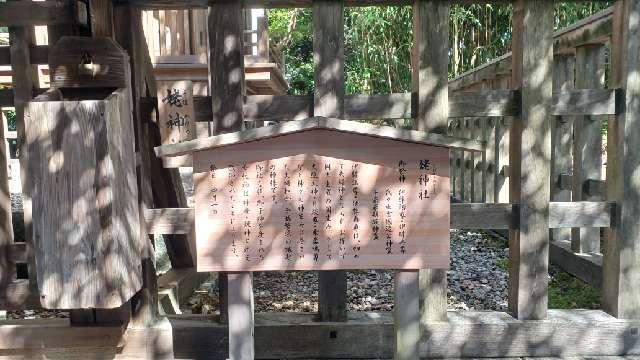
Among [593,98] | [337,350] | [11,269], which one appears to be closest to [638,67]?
[593,98]

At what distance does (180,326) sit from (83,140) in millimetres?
1442

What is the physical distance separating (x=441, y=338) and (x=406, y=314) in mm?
803

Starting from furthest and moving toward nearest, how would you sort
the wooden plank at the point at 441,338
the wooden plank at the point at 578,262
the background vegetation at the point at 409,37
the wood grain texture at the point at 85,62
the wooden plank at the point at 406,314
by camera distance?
the background vegetation at the point at 409,37, the wooden plank at the point at 578,262, the wooden plank at the point at 441,338, the wood grain texture at the point at 85,62, the wooden plank at the point at 406,314

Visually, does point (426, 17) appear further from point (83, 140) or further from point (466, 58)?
point (466, 58)

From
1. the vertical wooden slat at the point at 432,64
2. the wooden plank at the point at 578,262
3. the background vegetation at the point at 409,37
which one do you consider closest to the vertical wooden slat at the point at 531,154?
the vertical wooden slat at the point at 432,64

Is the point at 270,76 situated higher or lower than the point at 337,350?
higher

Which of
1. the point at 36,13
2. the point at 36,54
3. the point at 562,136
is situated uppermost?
the point at 36,13

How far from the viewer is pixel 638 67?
3127 mm

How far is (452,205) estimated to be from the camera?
3.10 metres

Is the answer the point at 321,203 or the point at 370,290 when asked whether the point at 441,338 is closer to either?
the point at 321,203

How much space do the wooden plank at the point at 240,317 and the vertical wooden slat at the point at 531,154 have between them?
5.78 feet

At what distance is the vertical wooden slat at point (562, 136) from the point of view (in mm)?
5398

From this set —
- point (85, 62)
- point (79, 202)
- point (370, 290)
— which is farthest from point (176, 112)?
point (370, 290)

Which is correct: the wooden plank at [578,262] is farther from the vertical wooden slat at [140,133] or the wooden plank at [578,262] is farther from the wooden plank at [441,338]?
the vertical wooden slat at [140,133]
